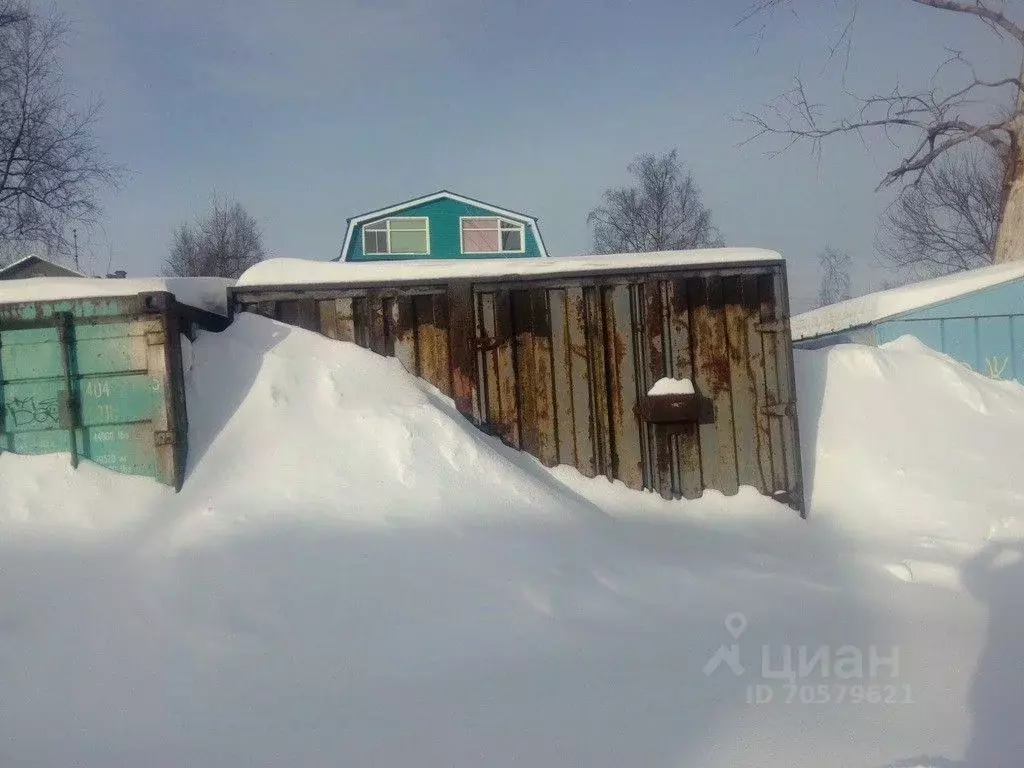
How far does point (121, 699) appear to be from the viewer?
12.1ft

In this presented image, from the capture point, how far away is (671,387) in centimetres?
670

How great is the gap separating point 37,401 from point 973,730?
21.7ft

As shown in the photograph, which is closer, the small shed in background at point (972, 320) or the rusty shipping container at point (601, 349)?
the rusty shipping container at point (601, 349)

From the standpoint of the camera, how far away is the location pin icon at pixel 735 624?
443 centimetres

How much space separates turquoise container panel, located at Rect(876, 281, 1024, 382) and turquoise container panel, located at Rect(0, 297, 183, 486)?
40.3 ft

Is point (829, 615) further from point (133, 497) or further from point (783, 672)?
point (133, 497)

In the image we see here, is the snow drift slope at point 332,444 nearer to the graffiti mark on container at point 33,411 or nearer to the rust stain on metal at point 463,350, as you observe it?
the rust stain on metal at point 463,350

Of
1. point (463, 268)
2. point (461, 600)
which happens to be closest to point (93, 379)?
point (463, 268)

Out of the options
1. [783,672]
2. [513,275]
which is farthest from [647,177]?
[783,672]

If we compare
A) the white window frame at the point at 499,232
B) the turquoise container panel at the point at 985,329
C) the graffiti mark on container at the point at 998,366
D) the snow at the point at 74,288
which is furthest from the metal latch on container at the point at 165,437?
the white window frame at the point at 499,232

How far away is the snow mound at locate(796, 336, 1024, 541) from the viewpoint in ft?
21.4

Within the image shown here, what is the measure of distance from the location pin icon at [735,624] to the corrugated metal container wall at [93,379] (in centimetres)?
423

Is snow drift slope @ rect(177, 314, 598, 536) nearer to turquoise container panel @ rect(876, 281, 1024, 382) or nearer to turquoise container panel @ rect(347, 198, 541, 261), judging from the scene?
turquoise container panel @ rect(876, 281, 1024, 382)

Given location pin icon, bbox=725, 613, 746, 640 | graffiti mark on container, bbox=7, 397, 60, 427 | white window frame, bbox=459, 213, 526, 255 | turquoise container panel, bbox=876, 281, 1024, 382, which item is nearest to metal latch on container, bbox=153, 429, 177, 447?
graffiti mark on container, bbox=7, 397, 60, 427
